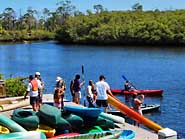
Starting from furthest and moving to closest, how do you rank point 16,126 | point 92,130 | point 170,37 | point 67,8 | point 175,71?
point 67,8 < point 170,37 < point 175,71 < point 92,130 < point 16,126

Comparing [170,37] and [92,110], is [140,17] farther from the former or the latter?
[92,110]

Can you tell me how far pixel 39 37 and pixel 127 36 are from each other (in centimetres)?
4829

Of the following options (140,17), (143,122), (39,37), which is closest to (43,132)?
(143,122)

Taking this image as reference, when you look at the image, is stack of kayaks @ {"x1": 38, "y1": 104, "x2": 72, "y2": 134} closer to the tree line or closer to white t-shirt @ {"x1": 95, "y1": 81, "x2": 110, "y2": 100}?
white t-shirt @ {"x1": 95, "y1": 81, "x2": 110, "y2": 100}

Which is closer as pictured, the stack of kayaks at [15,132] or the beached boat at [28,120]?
the stack of kayaks at [15,132]

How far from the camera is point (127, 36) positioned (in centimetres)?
12925

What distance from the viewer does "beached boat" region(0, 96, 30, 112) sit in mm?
18225

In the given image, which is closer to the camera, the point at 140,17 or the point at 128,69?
the point at 128,69

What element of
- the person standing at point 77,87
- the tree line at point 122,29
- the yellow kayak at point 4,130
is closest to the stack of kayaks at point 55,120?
the yellow kayak at point 4,130

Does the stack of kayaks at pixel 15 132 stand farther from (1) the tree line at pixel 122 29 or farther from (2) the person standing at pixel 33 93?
(1) the tree line at pixel 122 29

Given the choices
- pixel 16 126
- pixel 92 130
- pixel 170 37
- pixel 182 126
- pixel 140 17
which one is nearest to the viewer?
pixel 16 126

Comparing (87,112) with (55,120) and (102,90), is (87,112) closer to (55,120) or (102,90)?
(55,120)

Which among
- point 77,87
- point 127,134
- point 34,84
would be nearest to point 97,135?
point 127,134

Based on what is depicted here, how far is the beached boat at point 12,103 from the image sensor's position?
59.8 feet
